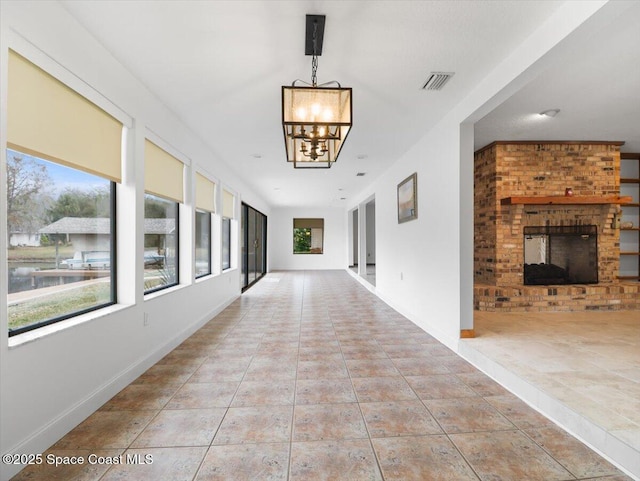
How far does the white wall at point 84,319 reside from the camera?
173 cm

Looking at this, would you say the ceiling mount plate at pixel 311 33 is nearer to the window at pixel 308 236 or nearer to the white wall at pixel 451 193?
the white wall at pixel 451 193

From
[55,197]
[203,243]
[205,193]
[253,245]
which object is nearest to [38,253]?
[55,197]

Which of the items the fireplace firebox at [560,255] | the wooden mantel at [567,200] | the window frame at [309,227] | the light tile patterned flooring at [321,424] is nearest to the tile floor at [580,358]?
the light tile patterned flooring at [321,424]

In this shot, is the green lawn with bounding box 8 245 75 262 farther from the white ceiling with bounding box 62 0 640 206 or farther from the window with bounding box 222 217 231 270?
the window with bounding box 222 217 231 270

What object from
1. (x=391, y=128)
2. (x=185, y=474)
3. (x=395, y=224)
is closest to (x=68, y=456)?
(x=185, y=474)

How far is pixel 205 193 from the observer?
5.02 m

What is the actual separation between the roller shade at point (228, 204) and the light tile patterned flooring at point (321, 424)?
2888mm

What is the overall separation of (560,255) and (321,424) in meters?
5.17

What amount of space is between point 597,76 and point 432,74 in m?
1.56

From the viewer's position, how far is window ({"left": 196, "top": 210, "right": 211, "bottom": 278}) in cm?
505

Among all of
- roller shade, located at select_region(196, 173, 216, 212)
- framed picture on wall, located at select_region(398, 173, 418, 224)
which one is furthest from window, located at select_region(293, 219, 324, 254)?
roller shade, located at select_region(196, 173, 216, 212)

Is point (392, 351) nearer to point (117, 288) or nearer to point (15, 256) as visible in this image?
point (117, 288)

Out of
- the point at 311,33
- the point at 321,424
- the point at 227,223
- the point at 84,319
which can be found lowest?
the point at 321,424

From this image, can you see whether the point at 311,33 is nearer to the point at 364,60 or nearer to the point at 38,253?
the point at 364,60
